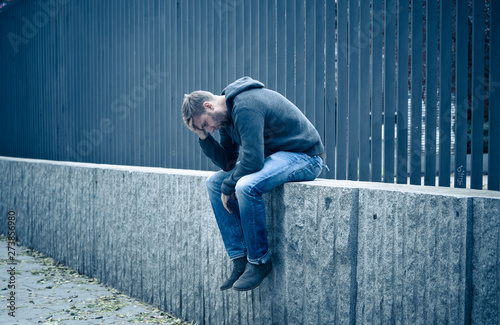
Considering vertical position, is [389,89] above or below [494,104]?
above

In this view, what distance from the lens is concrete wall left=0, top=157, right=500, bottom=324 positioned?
8.21 ft

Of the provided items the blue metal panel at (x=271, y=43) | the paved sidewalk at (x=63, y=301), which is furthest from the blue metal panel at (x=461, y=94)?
the paved sidewalk at (x=63, y=301)

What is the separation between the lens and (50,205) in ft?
21.9

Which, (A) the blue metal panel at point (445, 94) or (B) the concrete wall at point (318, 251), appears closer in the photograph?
(B) the concrete wall at point (318, 251)

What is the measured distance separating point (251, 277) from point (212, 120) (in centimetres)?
113

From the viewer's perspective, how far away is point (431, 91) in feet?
9.98

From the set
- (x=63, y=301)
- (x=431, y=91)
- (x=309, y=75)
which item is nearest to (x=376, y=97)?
(x=431, y=91)

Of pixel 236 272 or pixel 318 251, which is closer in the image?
pixel 318 251

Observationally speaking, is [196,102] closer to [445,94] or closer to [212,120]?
[212,120]

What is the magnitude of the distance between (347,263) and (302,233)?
0.40 meters

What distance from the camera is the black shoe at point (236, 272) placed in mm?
3467

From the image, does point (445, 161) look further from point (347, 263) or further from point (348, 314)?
point (348, 314)

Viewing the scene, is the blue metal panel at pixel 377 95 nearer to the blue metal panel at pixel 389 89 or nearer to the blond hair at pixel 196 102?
the blue metal panel at pixel 389 89

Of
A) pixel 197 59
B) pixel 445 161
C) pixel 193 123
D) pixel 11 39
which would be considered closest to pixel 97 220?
pixel 197 59
